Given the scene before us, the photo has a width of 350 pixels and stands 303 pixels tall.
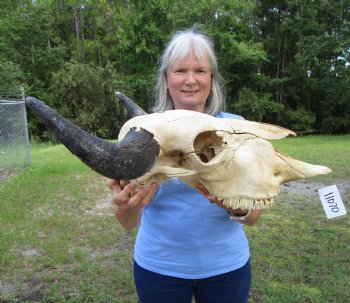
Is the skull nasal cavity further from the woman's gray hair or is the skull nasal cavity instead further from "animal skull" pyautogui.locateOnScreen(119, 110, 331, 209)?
the woman's gray hair

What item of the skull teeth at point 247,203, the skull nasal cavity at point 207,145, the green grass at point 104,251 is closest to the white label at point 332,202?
the skull teeth at point 247,203

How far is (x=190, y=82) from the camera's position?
6.38 ft

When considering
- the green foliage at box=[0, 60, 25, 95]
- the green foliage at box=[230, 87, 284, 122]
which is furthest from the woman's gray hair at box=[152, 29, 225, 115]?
the green foliage at box=[230, 87, 284, 122]

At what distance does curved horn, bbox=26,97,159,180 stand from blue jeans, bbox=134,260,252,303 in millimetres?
710

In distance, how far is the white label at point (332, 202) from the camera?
2061 mm

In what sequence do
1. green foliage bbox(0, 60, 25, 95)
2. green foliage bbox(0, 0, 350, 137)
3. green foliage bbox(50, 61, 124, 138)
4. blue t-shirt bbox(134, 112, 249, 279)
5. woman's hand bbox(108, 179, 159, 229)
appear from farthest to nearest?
green foliage bbox(0, 0, 350, 137), green foliage bbox(50, 61, 124, 138), green foliage bbox(0, 60, 25, 95), blue t-shirt bbox(134, 112, 249, 279), woman's hand bbox(108, 179, 159, 229)

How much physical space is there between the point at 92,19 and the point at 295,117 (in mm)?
17537

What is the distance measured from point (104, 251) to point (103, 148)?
364 cm

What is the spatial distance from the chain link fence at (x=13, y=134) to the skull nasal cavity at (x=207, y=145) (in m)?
8.15

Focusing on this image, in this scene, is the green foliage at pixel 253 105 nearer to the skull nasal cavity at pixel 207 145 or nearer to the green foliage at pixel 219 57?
the green foliage at pixel 219 57

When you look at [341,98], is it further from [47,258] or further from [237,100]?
[47,258]

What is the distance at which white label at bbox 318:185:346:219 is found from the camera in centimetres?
206

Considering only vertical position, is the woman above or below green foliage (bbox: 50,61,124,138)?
above

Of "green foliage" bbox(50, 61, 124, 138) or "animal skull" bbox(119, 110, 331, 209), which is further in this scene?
"green foliage" bbox(50, 61, 124, 138)
